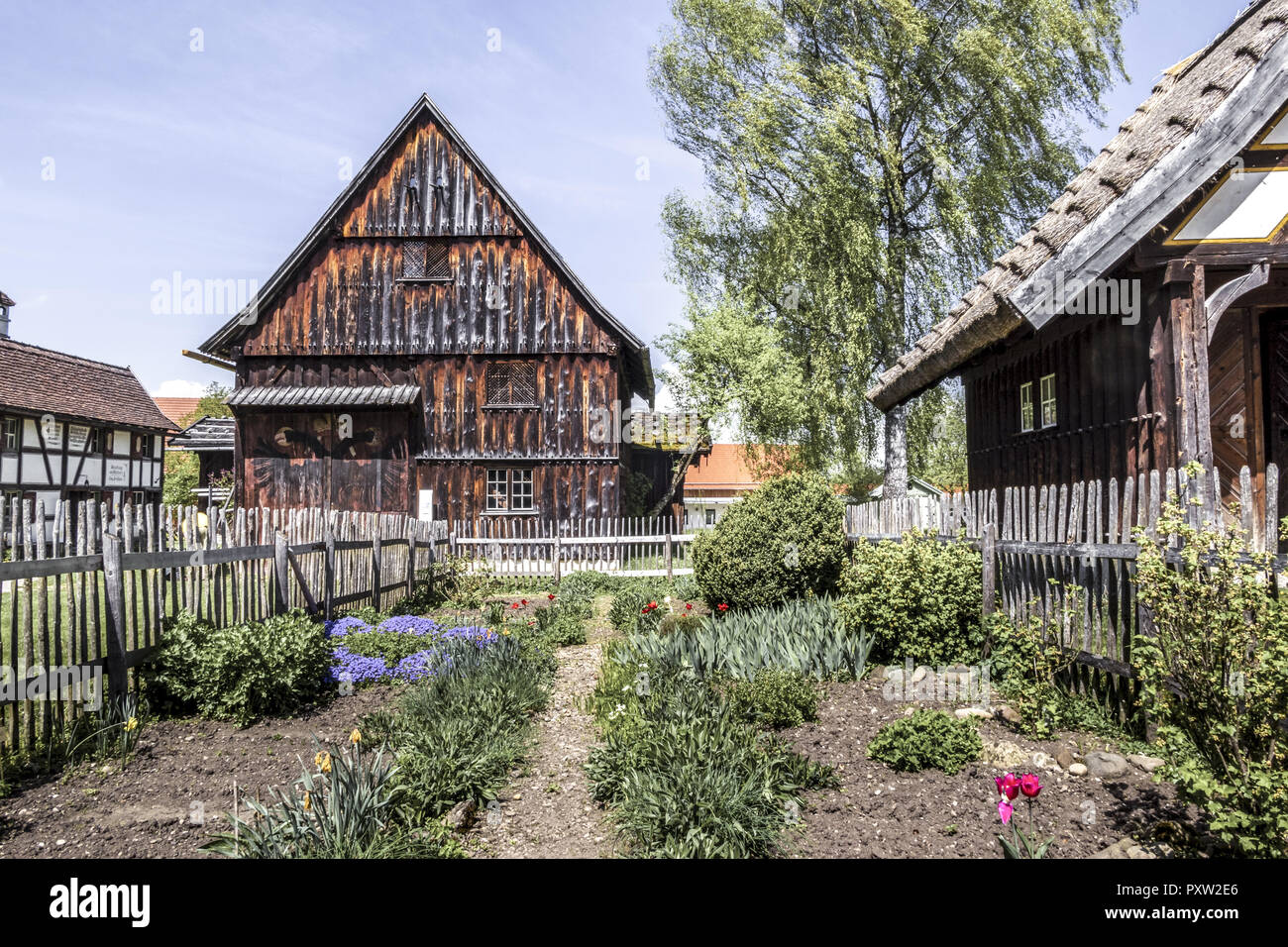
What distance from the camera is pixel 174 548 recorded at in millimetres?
6969

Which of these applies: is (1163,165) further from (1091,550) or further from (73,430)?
(73,430)

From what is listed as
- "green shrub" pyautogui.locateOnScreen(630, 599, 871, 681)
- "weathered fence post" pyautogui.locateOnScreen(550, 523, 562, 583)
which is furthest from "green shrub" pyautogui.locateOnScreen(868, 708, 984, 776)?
"weathered fence post" pyautogui.locateOnScreen(550, 523, 562, 583)

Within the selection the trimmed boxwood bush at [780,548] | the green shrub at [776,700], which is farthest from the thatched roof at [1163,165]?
the trimmed boxwood bush at [780,548]

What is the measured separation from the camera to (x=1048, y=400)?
8.00 metres

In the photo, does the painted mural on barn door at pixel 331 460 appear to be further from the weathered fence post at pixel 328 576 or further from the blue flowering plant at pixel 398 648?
the blue flowering plant at pixel 398 648

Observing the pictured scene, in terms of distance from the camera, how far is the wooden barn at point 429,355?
63.2 ft

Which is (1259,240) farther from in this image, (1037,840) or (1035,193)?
(1035,193)

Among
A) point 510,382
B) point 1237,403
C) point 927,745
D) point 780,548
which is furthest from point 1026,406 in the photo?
point 510,382

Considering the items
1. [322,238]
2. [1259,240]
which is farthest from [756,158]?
[1259,240]

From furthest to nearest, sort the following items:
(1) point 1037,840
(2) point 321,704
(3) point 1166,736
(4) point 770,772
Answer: (2) point 321,704, (4) point 770,772, (1) point 1037,840, (3) point 1166,736

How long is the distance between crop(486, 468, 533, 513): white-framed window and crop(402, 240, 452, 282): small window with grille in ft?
15.1

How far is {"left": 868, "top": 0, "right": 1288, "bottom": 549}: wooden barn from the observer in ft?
Answer: 19.0

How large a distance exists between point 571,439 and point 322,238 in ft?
23.6

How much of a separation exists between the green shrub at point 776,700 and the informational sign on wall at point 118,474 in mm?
27870
